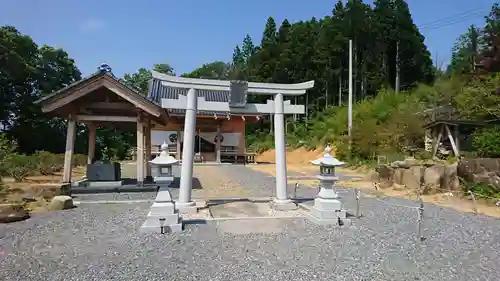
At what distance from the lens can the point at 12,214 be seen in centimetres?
692

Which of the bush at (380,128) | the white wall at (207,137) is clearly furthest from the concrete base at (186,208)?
the white wall at (207,137)

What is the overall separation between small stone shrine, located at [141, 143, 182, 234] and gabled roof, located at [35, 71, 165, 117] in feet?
14.3

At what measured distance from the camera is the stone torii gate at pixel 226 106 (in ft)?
24.8

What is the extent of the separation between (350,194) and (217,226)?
18.8 ft

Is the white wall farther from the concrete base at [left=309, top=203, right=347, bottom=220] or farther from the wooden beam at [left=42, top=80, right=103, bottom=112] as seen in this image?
the concrete base at [left=309, top=203, right=347, bottom=220]

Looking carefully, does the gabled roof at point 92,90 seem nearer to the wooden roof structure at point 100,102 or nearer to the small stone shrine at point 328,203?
the wooden roof structure at point 100,102

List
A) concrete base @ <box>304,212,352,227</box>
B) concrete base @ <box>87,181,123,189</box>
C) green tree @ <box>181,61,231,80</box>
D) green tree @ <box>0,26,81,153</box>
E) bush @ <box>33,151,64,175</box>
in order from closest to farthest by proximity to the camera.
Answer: concrete base @ <box>304,212,352,227</box> < concrete base @ <box>87,181,123,189</box> < bush @ <box>33,151,64,175</box> < green tree @ <box>0,26,81,153</box> < green tree @ <box>181,61,231,80</box>

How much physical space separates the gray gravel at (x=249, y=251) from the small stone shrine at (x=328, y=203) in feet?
1.05

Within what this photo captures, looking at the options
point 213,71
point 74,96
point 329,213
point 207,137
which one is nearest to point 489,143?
point 329,213

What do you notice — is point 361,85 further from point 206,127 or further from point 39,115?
point 39,115

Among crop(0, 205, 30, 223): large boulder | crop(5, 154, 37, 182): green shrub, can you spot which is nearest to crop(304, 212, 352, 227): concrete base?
crop(0, 205, 30, 223): large boulder

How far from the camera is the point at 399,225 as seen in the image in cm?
680

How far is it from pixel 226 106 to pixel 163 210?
2734 mm

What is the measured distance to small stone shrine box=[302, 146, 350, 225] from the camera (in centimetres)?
675
